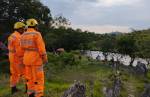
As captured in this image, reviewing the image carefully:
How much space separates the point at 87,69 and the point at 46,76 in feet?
22.1

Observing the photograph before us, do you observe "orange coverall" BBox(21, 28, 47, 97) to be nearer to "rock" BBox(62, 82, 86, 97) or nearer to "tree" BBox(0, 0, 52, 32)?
"rock" BBox(62, 82, 86, 97)

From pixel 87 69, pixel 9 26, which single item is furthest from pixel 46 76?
pixel 9 26

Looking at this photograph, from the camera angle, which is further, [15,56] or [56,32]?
[56,32]

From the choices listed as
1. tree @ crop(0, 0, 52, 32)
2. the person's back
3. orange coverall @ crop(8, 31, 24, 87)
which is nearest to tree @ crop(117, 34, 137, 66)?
tree @ crop(0, 0, 52, 32)

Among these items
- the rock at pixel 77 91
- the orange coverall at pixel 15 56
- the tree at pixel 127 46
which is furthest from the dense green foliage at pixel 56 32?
the rock at pixel 77 91

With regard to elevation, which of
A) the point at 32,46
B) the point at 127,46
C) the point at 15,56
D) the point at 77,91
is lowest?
the point at 127,46

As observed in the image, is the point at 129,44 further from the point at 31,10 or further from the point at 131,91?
the point at 131,91

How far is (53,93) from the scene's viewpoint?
1509cm

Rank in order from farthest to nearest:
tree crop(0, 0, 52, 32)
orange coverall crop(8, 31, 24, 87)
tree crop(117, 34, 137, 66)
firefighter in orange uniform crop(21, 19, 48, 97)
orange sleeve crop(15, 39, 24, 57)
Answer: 1. tree crop(117, 34, 137, 66)
2. tree crop(0, 0, 52, 32)
3. orange coverall crop(8, 31, 24, 87)
4. orange sleeve crop(15, 39, 24, 57)
5. firefighter in orange uniform crop(21, 19, 48, 97)

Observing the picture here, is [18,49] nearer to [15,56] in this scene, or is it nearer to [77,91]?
[15,56]

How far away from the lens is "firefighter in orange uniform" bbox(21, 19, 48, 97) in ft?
41.2

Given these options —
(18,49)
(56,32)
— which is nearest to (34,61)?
(18,49)

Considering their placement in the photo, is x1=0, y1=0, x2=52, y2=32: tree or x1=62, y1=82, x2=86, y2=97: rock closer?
x1=62, y1=82, x2=86, y2=97: rock

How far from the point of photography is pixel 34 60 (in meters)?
12.6
